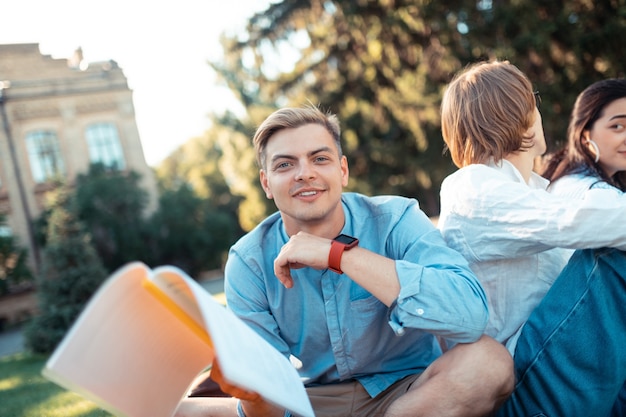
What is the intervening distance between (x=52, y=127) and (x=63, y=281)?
1281 cm

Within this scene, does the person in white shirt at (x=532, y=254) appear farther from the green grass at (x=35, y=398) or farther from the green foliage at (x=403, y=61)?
the green foliage at (x=403, y=61)

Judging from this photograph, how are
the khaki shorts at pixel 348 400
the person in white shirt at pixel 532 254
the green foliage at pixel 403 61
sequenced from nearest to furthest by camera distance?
the person in white shirt at pixel 532 254 → the khaki shorts at pixel 348 400 → the green foliage at pixel 403 61

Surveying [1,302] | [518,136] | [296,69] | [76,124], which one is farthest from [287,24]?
[518,136]

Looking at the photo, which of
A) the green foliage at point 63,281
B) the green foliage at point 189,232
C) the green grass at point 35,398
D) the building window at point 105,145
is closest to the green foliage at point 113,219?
the green foliage at point 189,232

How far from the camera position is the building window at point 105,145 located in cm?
2302

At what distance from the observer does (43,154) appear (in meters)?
22.3

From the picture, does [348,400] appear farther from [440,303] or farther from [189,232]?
[189,232]

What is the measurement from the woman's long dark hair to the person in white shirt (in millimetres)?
609

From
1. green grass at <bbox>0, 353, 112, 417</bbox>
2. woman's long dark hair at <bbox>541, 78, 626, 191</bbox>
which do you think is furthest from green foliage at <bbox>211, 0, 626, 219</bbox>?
woman's long dark hair at <bbox>541, 78, 626, 191</bbox>

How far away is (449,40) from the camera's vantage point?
542 inches

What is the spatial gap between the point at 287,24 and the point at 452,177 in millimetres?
14882

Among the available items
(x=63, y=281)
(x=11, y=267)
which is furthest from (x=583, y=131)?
(x=11, y=267)

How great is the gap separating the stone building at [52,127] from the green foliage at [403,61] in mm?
5328

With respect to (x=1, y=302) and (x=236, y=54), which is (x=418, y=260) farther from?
(x=1, y=302)
